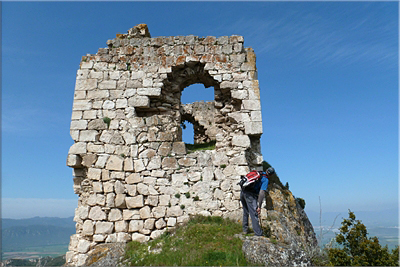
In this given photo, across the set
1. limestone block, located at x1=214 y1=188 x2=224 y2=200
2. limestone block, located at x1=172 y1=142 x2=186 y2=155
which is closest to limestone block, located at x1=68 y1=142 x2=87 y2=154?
limestone block, located at x1=172 y1=142 x2=186 y2=155

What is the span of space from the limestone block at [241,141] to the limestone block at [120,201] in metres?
3.34

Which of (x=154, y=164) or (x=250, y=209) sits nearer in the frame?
(x=250, y=209)

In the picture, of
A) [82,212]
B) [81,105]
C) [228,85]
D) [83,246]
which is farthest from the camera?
[81,105]

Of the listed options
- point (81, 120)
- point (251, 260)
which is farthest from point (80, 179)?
point (251, 260)

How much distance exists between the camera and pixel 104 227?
6.56 meters

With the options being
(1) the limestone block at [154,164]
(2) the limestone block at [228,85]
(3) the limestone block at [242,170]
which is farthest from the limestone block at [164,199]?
(2) the limestone block at [228,85]

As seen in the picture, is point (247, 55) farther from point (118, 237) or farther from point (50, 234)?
point (50, 234)

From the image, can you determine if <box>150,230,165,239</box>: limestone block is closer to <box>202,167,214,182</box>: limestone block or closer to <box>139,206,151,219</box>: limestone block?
<box>139,206,151,219</box>: limestone block

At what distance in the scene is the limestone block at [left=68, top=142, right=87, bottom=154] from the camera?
7.05 meters

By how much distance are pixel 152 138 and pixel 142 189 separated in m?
1.43

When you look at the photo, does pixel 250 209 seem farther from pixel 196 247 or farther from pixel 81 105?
pixel 81 105

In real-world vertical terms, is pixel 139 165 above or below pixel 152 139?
below

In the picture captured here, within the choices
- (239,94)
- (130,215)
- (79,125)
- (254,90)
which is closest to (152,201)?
(130,215)

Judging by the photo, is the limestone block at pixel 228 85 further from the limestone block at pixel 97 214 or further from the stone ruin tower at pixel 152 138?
the limestone block at pixel 97 214
